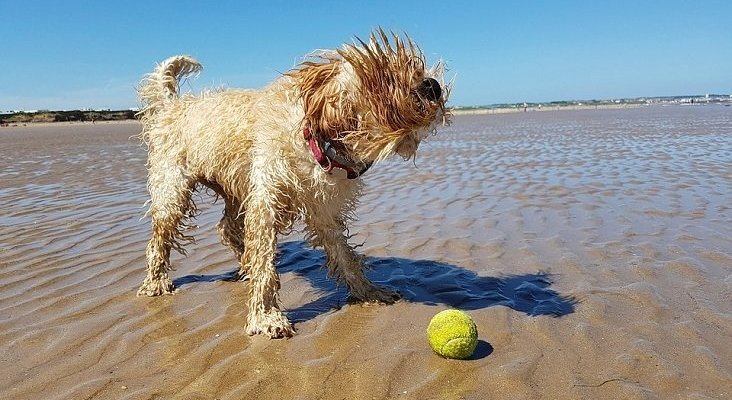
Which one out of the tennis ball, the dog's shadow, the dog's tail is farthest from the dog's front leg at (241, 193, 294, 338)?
the dog's tail

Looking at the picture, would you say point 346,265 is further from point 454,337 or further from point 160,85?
point 160,85

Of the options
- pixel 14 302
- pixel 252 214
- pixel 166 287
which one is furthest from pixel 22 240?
pixel 252 214

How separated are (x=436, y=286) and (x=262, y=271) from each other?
5.92ft

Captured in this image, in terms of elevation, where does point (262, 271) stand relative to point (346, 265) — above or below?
above

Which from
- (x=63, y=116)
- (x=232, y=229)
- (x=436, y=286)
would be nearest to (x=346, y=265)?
(x=436, y=286)

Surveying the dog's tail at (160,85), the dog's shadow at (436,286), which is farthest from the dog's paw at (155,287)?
the dog's tail at (160,85)

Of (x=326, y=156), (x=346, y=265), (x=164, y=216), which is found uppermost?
(x=326, y=156)

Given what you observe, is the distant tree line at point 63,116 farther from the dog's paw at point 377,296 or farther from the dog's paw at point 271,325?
the dog's paw at point 271,325

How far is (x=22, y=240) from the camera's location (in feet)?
25.2

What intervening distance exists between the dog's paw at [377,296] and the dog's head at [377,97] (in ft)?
5.10

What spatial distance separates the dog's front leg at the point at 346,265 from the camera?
5332mm

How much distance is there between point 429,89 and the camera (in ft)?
12.6

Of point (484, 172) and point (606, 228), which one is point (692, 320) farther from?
point (484, 172)

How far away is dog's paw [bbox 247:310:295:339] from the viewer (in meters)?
4.59
